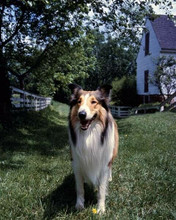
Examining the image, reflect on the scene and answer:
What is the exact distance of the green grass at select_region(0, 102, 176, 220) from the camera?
319cm

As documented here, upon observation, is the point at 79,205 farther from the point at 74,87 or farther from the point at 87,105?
the point at 74,87

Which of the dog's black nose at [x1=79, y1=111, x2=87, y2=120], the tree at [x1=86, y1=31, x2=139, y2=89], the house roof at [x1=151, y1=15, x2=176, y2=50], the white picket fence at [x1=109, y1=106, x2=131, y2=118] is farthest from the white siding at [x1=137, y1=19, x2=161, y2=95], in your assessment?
the tree at [x1=86, y1=31, x2=139, y2=89]

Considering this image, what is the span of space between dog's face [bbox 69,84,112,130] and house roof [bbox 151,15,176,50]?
62.5 feet

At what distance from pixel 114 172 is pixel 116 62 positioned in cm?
4802

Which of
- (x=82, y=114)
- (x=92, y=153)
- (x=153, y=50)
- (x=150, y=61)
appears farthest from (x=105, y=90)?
(x=150, y=61)

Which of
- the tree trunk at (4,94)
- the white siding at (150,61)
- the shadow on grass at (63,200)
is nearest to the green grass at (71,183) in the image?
the shadow on grass at (63,200)

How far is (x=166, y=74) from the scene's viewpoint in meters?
19.4

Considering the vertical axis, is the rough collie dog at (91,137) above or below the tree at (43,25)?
below

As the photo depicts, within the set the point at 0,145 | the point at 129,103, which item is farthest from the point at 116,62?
the point at 0,145

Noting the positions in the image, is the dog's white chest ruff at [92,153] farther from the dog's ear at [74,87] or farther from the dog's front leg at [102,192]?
the dog's ear at [74,87]

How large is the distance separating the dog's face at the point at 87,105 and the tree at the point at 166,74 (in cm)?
1712

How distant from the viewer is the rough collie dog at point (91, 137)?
3.15 metres

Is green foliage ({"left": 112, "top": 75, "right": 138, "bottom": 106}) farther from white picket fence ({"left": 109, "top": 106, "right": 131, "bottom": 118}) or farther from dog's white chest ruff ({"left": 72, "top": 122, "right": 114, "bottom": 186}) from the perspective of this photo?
dog's white chest ruff ({"left": 72, "top": 122, "right": 114, "bottom": 186})

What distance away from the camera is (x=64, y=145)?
7.40 m
